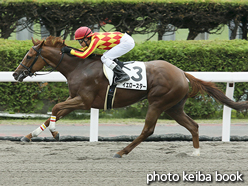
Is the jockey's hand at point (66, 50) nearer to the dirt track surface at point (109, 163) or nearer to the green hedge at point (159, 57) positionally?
the dirt track surface at point (109, 163)

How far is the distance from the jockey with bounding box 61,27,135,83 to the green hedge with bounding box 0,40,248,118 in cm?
288

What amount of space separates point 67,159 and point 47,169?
0.49 meters

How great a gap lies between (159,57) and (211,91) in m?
2.84

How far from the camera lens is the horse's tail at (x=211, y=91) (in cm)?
479

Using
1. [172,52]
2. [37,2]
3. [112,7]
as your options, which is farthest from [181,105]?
[37,2]

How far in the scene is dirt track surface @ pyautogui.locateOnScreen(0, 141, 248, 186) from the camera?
3.38 metres

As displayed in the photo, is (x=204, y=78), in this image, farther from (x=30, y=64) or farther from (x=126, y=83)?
(x=30, y=64)

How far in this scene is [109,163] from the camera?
405 centimetres

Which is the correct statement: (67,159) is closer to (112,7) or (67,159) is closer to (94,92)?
(94,92)

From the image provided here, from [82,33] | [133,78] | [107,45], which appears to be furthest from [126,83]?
[82,33]

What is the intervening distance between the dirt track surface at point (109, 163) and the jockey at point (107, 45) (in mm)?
1052

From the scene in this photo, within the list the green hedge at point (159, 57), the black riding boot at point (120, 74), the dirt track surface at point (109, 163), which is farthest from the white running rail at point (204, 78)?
the green hedge at point (159, 57)

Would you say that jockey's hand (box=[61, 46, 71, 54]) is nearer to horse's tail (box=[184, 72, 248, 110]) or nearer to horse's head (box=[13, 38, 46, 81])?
horse's head (box=[13, 38, 46, 81])

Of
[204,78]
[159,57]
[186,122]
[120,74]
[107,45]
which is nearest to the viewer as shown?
[120,74]
